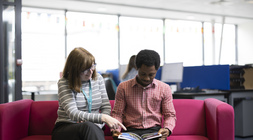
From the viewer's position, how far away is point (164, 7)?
7.01 m

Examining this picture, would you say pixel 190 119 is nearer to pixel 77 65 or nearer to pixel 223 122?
pixel 223 122

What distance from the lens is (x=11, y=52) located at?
3115mm

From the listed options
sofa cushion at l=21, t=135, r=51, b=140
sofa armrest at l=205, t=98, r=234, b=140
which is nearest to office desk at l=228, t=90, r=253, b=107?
sofa armrest at l=205, t=98, r=234, b=140

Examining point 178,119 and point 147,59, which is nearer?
point 147,59

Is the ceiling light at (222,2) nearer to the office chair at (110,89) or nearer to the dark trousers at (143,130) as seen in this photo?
the office chair at (110,89)

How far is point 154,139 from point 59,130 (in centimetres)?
60

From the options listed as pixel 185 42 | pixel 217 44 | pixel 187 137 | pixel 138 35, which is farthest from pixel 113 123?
pixel 217 44

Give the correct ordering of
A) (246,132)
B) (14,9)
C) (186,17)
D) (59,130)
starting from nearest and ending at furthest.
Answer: (59,130)
(14,9)
(246,132)
(186,17)

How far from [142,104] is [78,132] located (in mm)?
463

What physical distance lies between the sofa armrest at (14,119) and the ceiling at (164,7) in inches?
184

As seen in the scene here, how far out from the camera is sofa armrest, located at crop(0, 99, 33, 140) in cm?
172

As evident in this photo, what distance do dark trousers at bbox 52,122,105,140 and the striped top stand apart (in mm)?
56

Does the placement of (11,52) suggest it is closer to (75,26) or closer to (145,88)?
(145,88)

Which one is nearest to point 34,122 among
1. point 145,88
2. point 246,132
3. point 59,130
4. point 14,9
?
point 59,130
